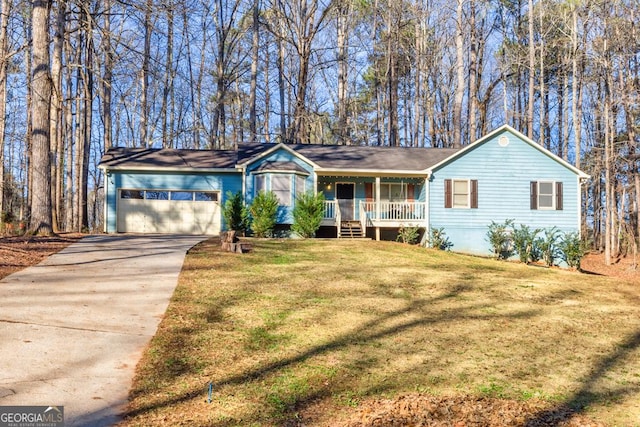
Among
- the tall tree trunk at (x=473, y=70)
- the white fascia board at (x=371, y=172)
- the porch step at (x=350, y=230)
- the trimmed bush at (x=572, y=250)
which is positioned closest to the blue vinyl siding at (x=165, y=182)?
the white fascia board at (x=371, y=172)

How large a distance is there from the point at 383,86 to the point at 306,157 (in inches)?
615

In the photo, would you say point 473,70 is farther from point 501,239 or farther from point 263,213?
point 263,213

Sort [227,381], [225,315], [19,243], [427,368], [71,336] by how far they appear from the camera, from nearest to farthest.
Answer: [227,381]
[427,368]
[71,336]
[225,315]
[19,243]

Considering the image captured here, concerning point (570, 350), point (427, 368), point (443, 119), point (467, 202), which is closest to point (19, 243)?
point (427, 368)

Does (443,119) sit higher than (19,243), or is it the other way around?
(443,119)

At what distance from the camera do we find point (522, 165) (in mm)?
19688

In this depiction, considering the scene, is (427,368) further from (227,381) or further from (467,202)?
(467,202)

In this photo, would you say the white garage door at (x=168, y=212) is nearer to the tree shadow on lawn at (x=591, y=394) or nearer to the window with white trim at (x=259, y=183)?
the window with white trim at (x=259, y=183)

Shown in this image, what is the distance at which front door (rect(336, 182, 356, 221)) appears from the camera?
67.5 ft

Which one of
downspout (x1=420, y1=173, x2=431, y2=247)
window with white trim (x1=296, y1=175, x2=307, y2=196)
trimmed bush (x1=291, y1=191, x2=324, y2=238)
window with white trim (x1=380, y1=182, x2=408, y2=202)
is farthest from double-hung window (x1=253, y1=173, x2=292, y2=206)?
downspout (x1=420, y1=173, x2=431, y2=247)

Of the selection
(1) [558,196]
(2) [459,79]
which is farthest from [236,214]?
(2) [459,79]

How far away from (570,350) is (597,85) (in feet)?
89.1

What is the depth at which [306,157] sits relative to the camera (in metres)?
20.4

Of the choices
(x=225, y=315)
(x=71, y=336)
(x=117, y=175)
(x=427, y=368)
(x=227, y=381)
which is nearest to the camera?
(x=227, y=381)
